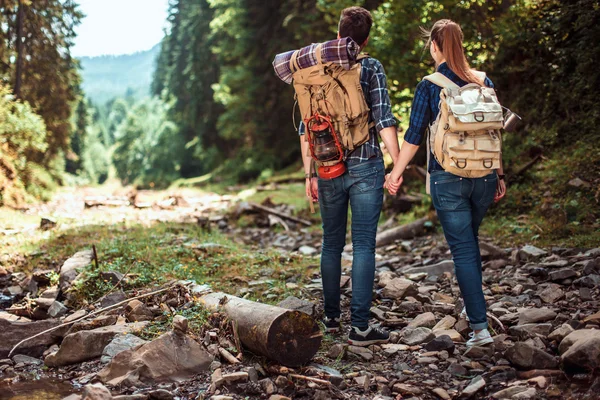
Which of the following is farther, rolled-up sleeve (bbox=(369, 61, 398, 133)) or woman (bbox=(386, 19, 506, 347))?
rolled-up sleeve (bbox=(369, 61, 398, 133))

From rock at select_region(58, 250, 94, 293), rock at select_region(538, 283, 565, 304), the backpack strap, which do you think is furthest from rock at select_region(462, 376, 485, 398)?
rock at select_region(58, 250, 94, 293)

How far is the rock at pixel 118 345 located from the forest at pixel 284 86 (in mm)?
6306

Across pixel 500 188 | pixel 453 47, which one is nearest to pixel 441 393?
pixel 500 188

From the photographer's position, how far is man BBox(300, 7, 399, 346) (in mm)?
4324

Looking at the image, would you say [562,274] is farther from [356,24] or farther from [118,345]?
[118,345]

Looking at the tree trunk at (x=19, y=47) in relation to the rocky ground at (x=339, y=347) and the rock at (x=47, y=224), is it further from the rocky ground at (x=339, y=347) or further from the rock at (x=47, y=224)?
the rocky ground at (x=339, y=347)

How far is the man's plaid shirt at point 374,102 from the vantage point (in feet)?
14.3

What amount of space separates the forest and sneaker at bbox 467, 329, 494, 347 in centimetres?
442

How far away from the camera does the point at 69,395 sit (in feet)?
12.4

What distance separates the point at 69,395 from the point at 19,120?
602 inches

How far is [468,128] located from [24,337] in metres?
4.13

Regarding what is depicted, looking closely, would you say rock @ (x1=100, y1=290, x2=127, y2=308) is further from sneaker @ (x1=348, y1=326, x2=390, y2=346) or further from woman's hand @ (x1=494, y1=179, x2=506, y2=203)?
woman's hand @ (x1=494, y1=179, x2=506, y2=203)

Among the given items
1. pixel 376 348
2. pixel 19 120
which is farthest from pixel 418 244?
pixel 19 120

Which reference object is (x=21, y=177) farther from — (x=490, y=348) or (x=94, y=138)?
(x=94, y=138)
